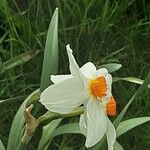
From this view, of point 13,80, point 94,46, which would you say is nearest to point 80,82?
point 13,80

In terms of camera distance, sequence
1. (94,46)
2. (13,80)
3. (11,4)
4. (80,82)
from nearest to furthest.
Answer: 1. (80,82)
2. (13,80)
3. (94,46)
4. (11,4)

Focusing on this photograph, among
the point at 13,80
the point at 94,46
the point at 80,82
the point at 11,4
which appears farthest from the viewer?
the point at 11,4

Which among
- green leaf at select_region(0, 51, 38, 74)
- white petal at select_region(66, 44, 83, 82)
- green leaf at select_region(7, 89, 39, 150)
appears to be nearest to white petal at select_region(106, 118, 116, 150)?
white petal at select_region(66, 44, 83, 82)

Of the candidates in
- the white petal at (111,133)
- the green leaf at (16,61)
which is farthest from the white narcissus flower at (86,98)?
the green leaf at (16,61)

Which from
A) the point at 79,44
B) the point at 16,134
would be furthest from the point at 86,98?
the point at 79,44

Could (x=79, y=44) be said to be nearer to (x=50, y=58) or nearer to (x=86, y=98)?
(x=50, y=58)

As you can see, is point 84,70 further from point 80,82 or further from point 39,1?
point 39,1
